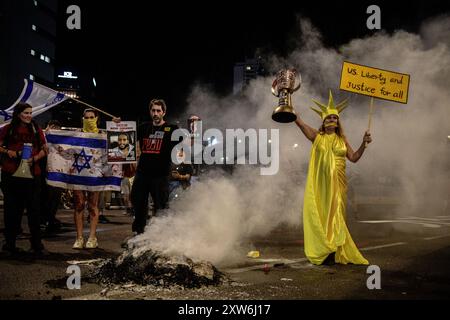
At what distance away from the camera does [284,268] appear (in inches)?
219

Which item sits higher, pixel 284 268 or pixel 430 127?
pixel 430 127

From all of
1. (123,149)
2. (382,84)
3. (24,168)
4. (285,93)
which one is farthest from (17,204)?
(382,84)

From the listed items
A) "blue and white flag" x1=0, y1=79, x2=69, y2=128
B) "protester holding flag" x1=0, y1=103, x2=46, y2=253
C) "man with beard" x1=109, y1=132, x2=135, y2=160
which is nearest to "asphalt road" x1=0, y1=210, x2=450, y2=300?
"protester holding flag" x1=0, y1=103, x2=46, y2=253

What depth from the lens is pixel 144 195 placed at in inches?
235

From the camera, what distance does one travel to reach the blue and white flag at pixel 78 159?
7.30 metres

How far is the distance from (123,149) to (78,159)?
97cm

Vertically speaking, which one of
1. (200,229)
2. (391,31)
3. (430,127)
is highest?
(391,31)

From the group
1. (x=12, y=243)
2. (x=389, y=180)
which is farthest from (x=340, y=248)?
(x=389, y=180)

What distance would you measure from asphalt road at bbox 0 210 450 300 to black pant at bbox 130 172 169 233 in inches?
→ 34.1

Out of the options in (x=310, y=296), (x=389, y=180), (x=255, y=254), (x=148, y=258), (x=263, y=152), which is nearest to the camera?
(x=310, y=296)

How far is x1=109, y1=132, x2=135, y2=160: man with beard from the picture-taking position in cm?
685

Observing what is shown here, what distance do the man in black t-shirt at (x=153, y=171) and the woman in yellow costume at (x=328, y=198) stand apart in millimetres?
1980
